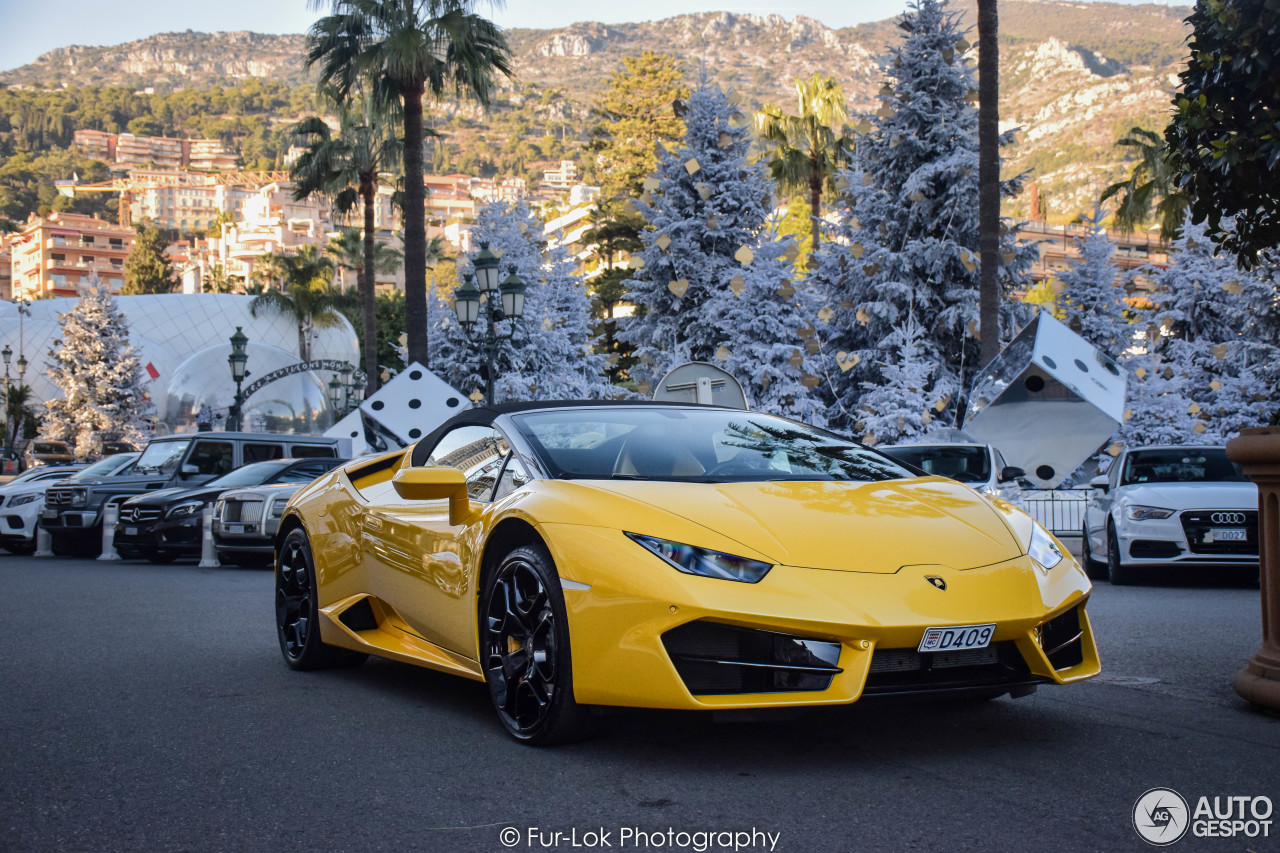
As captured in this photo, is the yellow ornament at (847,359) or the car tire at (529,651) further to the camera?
the yellow ornament at (847,359)

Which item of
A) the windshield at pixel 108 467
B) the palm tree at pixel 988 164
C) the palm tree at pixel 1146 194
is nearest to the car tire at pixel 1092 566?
the palm tree at pixel 988 164

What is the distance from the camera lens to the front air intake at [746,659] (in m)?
4.13

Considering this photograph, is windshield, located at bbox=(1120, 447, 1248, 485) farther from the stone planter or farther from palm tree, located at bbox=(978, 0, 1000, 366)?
the stone planter

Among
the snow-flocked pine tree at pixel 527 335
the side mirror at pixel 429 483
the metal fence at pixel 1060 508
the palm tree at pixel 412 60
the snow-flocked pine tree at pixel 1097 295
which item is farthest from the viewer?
the snow-flocked pine tree at pixel 1097 295

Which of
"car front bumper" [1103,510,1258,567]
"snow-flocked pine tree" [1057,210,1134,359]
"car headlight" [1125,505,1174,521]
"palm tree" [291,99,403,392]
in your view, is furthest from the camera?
"palm tree" [291,99,403,392]

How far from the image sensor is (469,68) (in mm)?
25625

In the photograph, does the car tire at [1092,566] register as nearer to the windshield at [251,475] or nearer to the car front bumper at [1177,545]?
the car front bumper at [1177,545]

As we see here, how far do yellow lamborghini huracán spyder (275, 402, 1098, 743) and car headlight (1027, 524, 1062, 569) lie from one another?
0.01 m

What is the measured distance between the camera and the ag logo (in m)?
3.46

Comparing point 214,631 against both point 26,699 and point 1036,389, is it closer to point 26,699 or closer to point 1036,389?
point 26,699

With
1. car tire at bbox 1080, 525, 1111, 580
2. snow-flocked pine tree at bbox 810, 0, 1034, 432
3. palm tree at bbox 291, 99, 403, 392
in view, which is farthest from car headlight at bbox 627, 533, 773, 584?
palm tree at bbox 291, 99, 403, 392

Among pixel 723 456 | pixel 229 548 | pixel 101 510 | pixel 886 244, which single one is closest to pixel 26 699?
pixel 723 456

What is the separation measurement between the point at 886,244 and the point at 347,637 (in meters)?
26.5

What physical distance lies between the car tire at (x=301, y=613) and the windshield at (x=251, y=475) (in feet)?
38.1
